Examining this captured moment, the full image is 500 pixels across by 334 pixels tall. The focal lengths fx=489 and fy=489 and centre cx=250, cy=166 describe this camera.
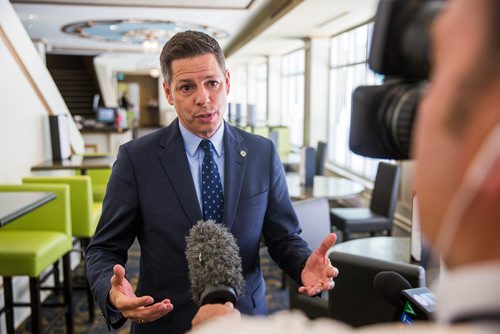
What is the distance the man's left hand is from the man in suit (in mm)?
33

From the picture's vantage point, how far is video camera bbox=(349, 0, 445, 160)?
0.45m

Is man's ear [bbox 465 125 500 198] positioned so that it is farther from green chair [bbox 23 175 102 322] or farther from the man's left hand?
green chair [bbox 23 175 102 322]

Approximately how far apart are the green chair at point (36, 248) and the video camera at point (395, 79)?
9.22 feet

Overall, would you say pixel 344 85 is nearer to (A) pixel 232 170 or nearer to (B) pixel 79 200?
(B) pixel 79 200

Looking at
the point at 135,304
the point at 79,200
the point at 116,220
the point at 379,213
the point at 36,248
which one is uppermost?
the point at 116,220

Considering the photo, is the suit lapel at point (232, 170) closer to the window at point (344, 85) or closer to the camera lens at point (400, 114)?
the camera lens at point (400, 114)

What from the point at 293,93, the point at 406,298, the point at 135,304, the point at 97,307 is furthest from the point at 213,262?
the point at 293,93

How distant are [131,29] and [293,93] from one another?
166 inches

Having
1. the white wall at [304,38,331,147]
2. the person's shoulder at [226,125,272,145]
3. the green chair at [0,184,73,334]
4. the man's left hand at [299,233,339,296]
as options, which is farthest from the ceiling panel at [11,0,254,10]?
the man's left hand at [299,233,339,296]

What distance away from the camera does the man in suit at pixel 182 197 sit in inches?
57.0

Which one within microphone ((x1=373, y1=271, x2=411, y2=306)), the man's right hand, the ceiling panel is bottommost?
the man's right hand

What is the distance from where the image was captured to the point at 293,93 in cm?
1233

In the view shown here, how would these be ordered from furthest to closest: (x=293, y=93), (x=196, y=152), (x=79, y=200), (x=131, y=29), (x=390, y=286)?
(x=293, y=93), (x=131, y=29), (x=79, y=200), (x=196, y=152), (x=390, y=286)

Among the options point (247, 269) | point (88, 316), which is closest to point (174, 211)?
point (247, 269)
